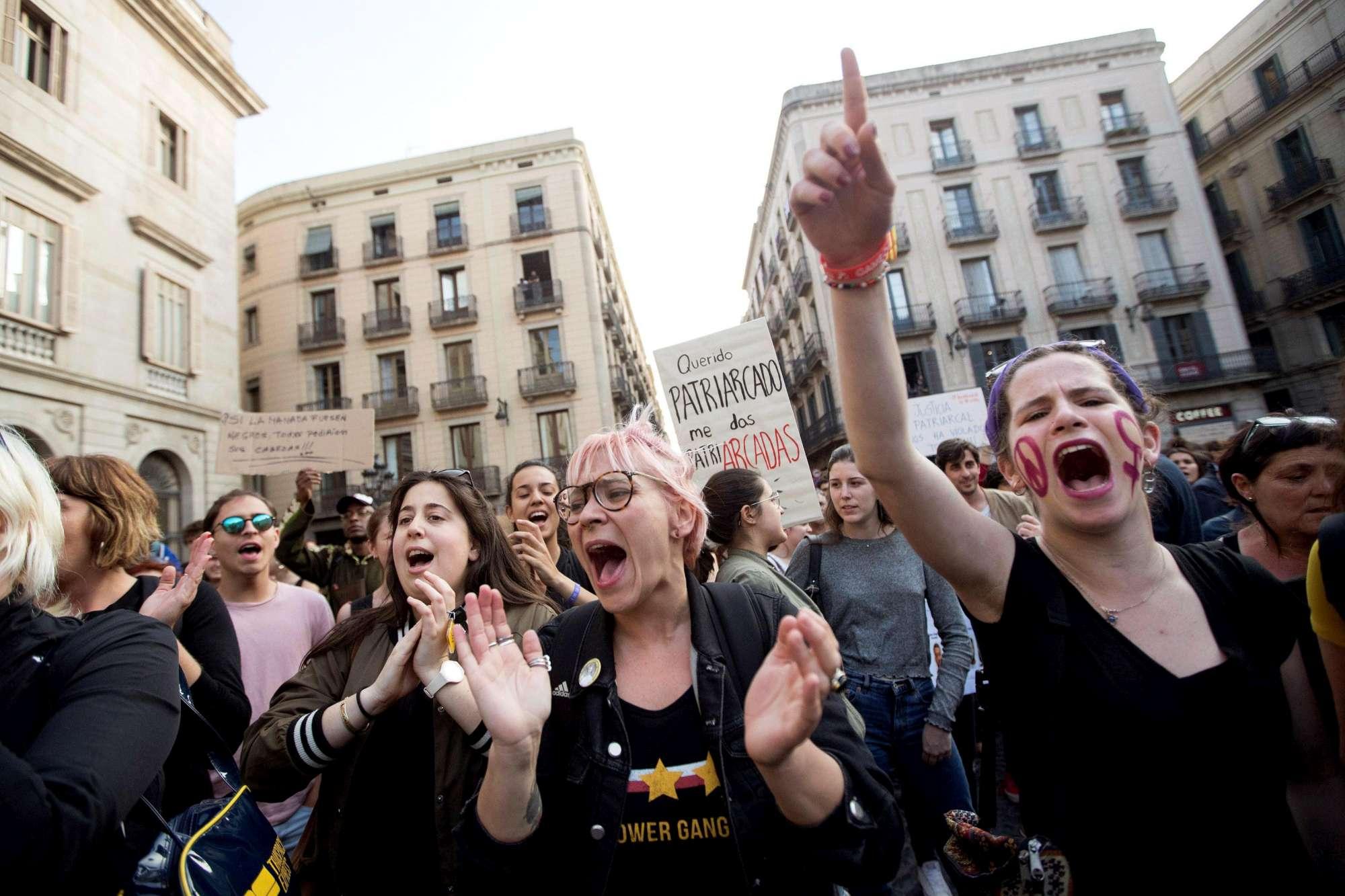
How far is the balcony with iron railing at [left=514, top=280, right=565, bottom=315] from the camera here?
23.8 metres

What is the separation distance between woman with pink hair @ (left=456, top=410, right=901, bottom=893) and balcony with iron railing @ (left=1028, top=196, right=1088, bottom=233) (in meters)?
26.7

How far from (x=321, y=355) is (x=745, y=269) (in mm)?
27507

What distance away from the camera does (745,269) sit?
44062 mm

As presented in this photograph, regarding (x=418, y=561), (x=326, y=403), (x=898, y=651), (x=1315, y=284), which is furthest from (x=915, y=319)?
(x=418, y=561)

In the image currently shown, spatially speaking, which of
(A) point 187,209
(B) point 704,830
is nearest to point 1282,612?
(B) point 704,830

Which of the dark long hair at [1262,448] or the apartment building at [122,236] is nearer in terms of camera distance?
the dark long hair at [1262,448]

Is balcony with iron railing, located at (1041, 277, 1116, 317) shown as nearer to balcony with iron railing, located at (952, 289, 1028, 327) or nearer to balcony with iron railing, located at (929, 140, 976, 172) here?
balcony with iron railing, located at (952, 289, 1028, 327)

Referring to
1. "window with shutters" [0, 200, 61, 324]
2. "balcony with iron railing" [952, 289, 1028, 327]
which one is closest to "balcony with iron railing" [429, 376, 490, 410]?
"window with shutters" [0, 200, 61, 324]

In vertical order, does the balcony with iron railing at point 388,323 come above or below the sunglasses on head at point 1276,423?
above

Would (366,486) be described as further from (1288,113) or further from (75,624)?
(1288,113)

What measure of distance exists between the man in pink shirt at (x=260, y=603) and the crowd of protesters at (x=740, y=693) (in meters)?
1.04

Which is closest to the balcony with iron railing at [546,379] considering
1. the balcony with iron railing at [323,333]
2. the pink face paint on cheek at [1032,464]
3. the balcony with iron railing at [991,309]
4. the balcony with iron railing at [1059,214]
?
the balcony with iron railing at [323,333]

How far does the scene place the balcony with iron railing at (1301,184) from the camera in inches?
868

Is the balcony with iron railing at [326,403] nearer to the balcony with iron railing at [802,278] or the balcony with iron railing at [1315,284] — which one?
the balcony with iron railing at [802,278]
